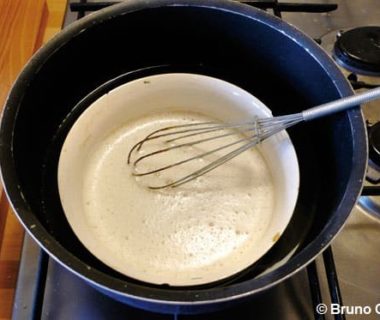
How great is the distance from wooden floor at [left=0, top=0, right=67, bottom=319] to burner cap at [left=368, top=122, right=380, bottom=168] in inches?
16.1

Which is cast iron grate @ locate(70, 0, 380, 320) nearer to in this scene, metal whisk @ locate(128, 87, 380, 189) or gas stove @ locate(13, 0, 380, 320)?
gas stove @ locate(13, 0, 380, 320)

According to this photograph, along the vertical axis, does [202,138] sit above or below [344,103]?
below

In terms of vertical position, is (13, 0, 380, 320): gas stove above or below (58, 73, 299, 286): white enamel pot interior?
below

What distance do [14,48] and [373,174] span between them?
0.48m

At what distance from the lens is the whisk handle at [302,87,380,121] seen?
0.43 m

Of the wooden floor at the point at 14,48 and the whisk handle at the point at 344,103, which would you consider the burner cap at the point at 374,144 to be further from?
the wooden floor at the point at 14,48

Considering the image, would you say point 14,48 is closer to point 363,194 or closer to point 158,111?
point 158,111

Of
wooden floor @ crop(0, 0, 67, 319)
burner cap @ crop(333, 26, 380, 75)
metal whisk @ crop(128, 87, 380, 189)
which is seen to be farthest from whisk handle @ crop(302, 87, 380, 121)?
wooden floor @ crop(0, 0, 67, 319)

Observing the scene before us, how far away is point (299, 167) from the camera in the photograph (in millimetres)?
529

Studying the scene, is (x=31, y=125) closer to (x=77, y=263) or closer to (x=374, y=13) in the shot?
(x=77, y=263)

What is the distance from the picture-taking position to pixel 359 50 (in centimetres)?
60

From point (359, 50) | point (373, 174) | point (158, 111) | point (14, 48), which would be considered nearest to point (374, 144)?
point (373, 174)

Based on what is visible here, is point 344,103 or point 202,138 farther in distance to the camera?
point 202,138

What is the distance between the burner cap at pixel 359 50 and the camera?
59 centimetres
